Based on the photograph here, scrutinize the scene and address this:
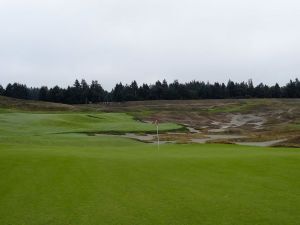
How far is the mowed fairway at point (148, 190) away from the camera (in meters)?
11.0

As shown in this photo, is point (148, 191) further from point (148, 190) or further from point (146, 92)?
point (146, 92)

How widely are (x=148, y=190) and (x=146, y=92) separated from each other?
17077cm

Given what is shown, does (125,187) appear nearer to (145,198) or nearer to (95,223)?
(145,198)

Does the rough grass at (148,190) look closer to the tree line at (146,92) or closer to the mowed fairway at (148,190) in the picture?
the mowed fairway at (148,190)

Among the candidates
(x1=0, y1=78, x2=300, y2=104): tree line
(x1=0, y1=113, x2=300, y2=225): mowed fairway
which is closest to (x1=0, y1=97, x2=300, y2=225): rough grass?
(x1=0, y1=113, x2=300, y2=225): mowed fairway

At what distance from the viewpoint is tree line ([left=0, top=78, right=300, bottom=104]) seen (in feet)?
580

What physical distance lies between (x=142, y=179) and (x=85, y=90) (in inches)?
6563

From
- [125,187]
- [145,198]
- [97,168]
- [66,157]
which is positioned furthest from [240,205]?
[66,157]

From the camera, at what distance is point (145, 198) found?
12.8 metres

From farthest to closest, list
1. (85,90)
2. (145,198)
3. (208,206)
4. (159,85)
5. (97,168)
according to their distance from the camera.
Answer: (159,85) < (85,90) < (97,168) < (145,198) < (208,206)

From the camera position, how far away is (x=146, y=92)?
18438cm

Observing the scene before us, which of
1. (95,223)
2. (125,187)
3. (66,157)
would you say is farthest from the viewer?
(66,157)

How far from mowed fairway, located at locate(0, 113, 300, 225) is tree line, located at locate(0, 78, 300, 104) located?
6219 inches

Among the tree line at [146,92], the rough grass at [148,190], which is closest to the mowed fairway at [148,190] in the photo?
the rough grass at [148,190]
